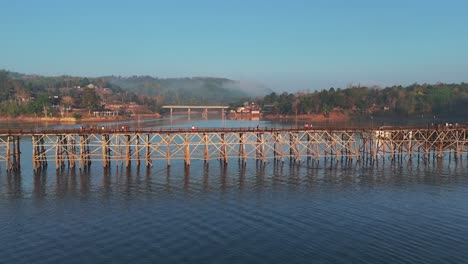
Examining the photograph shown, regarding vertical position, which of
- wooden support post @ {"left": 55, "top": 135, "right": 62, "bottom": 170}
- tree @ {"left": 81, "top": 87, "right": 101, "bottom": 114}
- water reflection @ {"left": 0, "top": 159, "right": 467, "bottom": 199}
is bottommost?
water reflection @ {"left": 0, "top": 159, "right": 467, "bottom": 199}

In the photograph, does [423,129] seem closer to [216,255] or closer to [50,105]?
[216,255]

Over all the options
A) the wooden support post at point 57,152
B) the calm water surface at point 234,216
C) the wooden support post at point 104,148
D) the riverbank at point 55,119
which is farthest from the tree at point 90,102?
the calm water surface at point 234,216

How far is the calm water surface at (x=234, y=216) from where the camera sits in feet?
88.4

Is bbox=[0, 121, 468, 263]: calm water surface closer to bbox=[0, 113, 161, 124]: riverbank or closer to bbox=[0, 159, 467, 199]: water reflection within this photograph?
bbox=[0, 159, 467, 199]: water reflection

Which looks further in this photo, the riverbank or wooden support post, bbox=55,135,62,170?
the riverbank

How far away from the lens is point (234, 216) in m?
34.1

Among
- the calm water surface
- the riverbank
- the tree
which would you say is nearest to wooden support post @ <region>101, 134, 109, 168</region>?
the calm water surface

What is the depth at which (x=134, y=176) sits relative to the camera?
4894cm

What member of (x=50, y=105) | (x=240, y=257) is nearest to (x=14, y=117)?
(x=50, y=105)

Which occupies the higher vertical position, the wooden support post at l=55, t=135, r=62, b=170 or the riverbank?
the riverbank

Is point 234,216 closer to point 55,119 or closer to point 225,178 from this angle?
point 225,178

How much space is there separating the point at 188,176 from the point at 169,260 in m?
23.6

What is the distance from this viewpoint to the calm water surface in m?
26.9

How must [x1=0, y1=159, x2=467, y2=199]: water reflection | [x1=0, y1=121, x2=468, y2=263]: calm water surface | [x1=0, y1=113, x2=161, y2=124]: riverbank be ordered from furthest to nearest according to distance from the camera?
1. [x1=0, y1=113, x2=161, y2=124]: riverbank
2. [x1=0, y1=159, x2=467, y2=199]: water reflection
3. [x1=0, y1=121, x2=468, y2=263]: calm water surface
